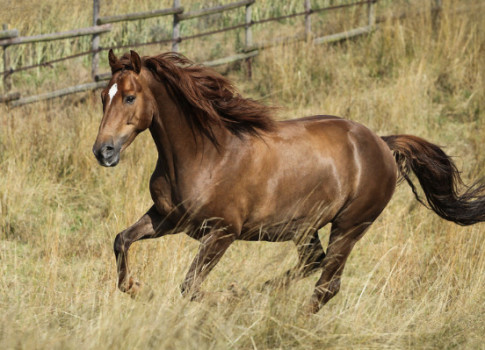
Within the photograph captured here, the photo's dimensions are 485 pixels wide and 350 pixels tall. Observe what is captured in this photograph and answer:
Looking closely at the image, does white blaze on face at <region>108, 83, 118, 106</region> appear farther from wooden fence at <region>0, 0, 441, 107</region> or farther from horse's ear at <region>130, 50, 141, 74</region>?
wooden fence at <region>0, 0, 441, 107</region>

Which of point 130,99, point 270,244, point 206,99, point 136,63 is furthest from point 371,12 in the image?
point 130,99

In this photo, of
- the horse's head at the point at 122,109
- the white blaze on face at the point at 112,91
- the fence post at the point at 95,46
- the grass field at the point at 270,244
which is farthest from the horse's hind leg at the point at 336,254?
the fence post at the point at 95,46

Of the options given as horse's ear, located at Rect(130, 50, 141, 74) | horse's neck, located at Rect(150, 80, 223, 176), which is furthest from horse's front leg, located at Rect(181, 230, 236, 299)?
horse's ear, located at Rect(130, 50, 141, 74)

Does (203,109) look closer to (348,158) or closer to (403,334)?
(348,158)

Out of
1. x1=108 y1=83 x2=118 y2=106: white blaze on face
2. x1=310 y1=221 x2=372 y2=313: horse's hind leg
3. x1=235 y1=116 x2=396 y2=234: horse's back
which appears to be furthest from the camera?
x1=310 y1=221 x2=372 y2=313: horse's hind leg

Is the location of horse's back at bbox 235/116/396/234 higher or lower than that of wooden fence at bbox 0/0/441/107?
lower

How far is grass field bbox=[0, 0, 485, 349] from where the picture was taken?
13.0 feet

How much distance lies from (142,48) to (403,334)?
8.08 m

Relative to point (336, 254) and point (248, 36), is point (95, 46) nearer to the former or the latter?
point (248, 36)

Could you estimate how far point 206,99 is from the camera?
4.78 m

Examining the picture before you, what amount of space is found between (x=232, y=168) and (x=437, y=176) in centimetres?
186

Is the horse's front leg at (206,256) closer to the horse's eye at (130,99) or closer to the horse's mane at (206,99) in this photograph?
the horse's mane at (206,99)

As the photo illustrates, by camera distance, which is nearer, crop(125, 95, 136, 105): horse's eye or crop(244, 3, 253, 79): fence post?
crop(125, 95, 136, 105): horse's eye

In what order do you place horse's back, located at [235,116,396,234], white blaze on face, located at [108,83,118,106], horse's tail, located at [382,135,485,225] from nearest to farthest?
white blaze on face, located at [108,83,118,106], horse's back, located at [235,116,396,234], horse's tail, located at [382,135,485,225]
